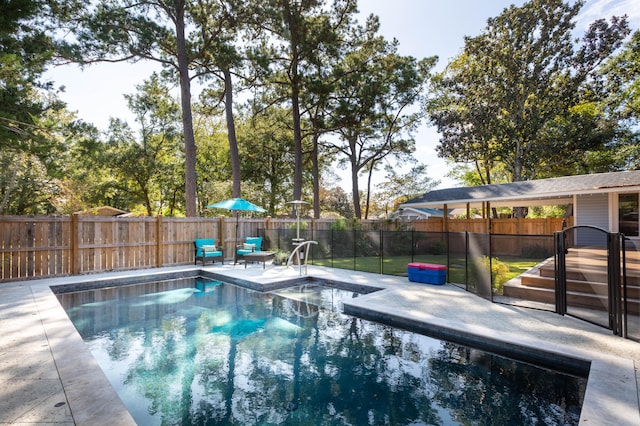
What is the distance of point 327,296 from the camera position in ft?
24.0

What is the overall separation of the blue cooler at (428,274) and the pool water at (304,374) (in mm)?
2816

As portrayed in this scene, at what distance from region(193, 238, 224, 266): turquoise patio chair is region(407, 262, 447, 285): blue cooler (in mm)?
6337

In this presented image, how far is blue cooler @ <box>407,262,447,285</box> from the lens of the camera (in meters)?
7.49

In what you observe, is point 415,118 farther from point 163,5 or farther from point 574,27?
point 163,5

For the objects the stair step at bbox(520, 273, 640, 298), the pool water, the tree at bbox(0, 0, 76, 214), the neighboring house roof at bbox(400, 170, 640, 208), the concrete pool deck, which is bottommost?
the pool water

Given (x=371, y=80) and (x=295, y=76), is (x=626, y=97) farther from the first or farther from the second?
(x=295, y=76)

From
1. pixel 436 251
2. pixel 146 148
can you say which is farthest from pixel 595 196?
pixel 146 148

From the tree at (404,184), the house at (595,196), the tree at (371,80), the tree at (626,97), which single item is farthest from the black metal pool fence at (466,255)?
the tree at (404,184)

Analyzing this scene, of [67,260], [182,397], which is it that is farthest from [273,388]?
[67,260]

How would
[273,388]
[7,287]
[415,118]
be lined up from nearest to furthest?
[273,388]
[7,287]
[415,118]

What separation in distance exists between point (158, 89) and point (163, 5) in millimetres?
3936

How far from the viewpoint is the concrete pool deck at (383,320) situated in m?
2.41

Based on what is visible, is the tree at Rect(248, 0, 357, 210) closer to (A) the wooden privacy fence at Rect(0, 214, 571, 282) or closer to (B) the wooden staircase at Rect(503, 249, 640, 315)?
(A) the wooden privacy fence at Rect(0, 214, 571, 282)

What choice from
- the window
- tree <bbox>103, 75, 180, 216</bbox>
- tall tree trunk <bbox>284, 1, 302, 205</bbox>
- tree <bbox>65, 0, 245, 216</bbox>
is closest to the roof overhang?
Result: the window
